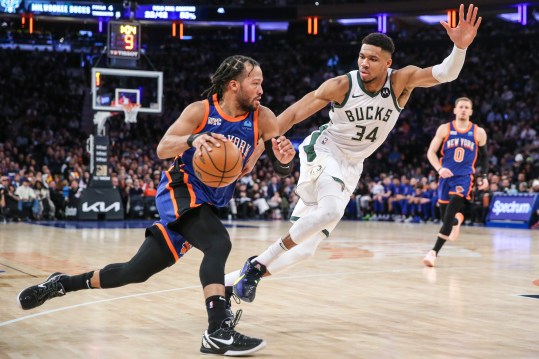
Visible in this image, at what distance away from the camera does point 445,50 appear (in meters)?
31.6

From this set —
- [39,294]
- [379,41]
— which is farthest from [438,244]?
[39,294]

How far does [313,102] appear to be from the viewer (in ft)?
18.0

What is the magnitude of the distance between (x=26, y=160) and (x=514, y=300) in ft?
68.6

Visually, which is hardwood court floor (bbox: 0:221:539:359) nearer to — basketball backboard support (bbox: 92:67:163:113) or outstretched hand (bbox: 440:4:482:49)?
outstretched hand (bbox: 440:4:482:49)

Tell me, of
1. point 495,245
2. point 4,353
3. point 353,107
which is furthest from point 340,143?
point 495,245

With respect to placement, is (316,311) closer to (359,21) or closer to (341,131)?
(341,131)

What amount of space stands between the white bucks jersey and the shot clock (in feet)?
48.1

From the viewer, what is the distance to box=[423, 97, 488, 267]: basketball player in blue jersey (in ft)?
30.6

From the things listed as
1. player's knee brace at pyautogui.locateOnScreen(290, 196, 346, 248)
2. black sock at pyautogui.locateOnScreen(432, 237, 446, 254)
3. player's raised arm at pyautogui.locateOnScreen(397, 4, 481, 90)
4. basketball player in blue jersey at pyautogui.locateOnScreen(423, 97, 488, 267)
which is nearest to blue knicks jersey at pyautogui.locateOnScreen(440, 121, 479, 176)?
basketball player in blue jersey at pyautogui.locateOnScreen(423, 97, 488, 267)

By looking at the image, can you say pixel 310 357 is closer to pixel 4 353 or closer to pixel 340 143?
pixel 4 353

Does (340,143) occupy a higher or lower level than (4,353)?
higher

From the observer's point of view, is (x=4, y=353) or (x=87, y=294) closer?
(x=4, y=353)

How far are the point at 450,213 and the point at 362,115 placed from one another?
4.08m

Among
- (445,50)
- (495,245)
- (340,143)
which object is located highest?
(445,50)
